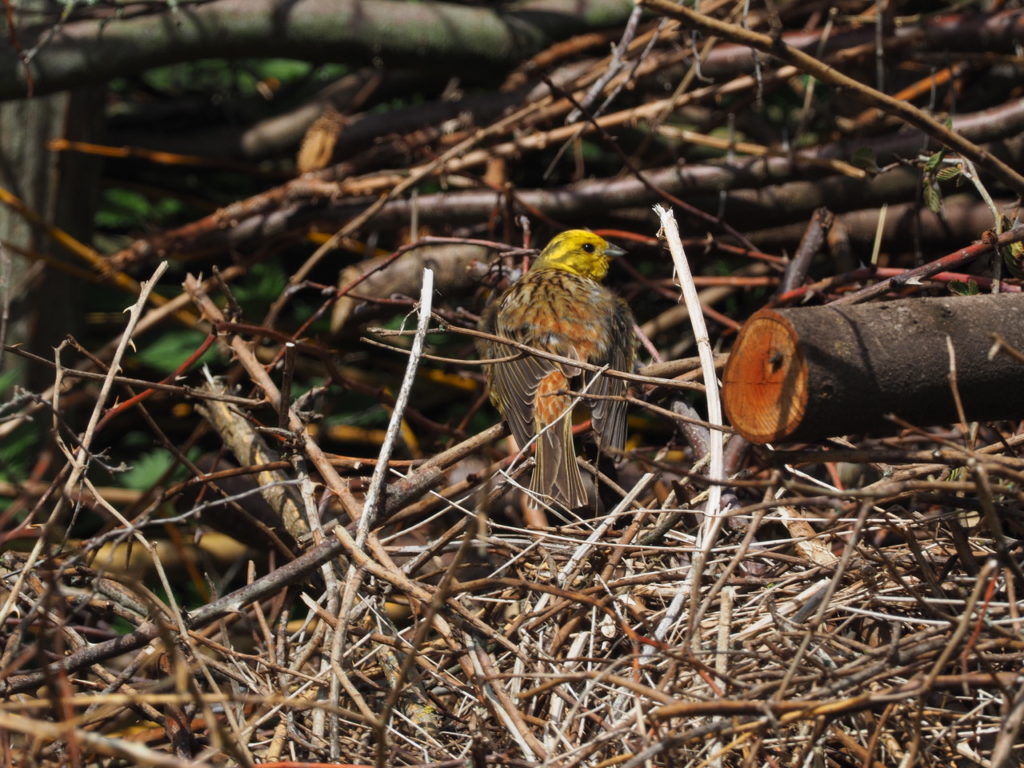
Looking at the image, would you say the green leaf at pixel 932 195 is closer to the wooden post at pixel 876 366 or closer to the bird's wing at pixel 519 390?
the wooden post at pixel 876 366

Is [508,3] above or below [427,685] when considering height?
above

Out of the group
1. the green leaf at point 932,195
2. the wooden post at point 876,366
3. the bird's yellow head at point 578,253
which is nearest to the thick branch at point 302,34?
the bird's yellow head at point 578,253

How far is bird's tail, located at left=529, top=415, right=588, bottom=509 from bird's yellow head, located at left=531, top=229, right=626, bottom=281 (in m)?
1.07

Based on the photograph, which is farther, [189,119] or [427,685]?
[189,119]

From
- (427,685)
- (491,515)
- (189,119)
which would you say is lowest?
(491,515)

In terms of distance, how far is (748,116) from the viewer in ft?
16.0

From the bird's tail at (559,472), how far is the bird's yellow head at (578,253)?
41.9 inches

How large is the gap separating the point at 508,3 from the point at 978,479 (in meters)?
3.69

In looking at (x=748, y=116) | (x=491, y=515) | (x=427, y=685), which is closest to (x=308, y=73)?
(x=748, y=116)

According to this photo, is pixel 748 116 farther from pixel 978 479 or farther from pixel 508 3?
pixel 978 479

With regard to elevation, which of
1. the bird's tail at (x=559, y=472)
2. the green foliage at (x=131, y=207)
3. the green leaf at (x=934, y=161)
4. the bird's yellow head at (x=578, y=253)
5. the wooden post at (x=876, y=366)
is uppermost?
the green leaf at (x=934, y=161)

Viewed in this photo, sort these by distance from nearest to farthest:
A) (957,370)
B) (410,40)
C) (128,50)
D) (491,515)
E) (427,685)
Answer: (957,370), (427,685), (491,515), (128,50), (410,40)

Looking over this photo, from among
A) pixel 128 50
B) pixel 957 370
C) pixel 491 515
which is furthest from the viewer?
pixel 128 50

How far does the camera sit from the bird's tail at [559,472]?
10.9ft
